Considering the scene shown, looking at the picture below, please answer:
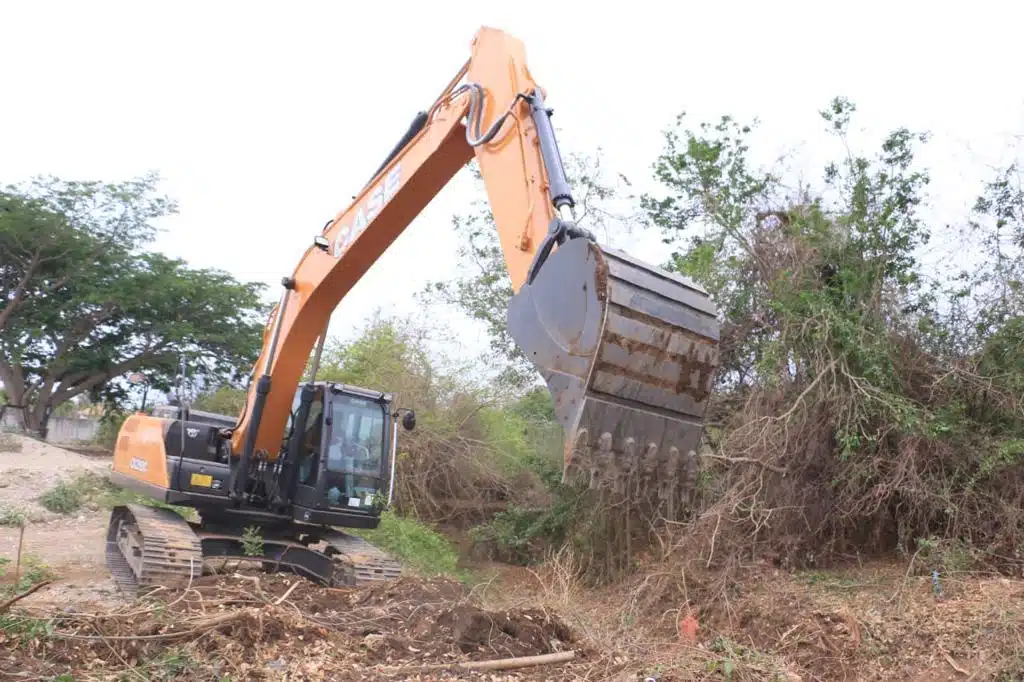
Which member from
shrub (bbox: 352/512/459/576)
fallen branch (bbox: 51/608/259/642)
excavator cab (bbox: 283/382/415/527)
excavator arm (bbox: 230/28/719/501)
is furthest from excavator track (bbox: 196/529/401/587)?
excavator arm (bbox: 230/28/719/501)

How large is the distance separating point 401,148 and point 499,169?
2040 millimetres

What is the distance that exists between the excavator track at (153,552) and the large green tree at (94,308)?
15425 millimetres

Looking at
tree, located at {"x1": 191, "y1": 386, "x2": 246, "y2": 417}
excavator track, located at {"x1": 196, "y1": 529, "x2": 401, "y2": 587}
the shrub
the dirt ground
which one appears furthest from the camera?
tree, located at {"x1": 191, "y1": 386, "x2": 246, "y2": 417}

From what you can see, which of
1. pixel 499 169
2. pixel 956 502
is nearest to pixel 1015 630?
pixel 956 502

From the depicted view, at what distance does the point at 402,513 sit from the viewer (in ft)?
46.4

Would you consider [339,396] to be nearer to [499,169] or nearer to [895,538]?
[499,169]

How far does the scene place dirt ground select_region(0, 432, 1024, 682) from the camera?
4.65 meters

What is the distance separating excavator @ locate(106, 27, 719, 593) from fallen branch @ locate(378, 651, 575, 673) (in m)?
1.21

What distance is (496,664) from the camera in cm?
486

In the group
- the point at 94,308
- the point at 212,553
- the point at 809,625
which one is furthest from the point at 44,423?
A: the point at 809,625

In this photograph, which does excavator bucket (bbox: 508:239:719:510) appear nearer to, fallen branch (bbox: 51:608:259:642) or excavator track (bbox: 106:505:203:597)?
fallen branch (bbox: 51:608:259:642)

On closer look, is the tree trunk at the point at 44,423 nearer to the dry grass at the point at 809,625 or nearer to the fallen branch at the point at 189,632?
the dry grass at the point at 809,625

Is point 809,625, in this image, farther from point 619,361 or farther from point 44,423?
point 44,423

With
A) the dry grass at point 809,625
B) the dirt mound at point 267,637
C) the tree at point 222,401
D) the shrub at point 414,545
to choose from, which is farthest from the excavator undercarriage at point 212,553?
the tree at point 222,401
